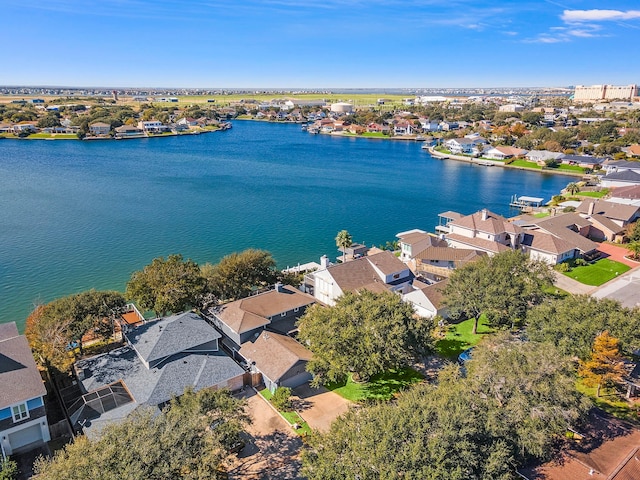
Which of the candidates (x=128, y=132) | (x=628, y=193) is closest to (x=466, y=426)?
(x=628, y=193)

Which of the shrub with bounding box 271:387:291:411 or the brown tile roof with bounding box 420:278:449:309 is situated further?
the brown tile roof with bounding box 420:278:449:309

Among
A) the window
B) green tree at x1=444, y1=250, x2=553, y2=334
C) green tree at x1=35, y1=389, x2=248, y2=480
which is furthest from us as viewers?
green tree at x1=444, y1=250, x2=553, y2=334

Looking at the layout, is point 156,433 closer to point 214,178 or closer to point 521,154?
point 214,178

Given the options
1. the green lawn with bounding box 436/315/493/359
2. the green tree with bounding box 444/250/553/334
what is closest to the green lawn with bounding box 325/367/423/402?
the green lawn with bounding box 436/315/493/359

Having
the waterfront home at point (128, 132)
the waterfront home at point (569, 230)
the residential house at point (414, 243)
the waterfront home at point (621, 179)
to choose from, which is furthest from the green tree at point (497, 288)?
the waterfront home at point (128, 132)

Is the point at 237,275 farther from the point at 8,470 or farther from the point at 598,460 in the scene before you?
the point at 598,460

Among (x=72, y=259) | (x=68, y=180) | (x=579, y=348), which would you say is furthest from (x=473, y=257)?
(x=68, y=180)

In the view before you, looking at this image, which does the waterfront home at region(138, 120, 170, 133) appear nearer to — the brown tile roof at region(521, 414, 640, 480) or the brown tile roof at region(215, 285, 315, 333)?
the brown tile roof at region(215, 285, 315, 333)
